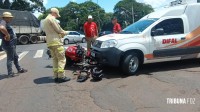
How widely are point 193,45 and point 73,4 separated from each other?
86.4 meters

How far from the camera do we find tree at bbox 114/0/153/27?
98.1 metres

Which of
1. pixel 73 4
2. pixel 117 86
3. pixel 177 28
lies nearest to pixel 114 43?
pixel 117 86

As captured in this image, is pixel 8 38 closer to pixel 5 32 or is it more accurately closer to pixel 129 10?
pixel 5 32

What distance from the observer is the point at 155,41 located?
8641 mm

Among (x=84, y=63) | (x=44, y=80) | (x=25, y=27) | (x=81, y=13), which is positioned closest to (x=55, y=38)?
(x=44, y=80)

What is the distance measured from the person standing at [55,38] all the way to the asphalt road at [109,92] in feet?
1.25

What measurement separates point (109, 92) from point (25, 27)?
87.6ft

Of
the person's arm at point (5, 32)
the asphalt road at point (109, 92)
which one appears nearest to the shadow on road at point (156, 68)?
the asphalt road at point (109, 92)

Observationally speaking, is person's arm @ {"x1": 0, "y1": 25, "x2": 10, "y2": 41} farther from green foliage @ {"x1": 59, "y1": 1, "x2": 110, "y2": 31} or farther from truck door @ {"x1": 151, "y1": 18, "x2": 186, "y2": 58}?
green foliage @ {"x1": 59, "y1": 1, "x2": 110, "y2": 31}

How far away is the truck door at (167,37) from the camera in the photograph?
28.4 ft

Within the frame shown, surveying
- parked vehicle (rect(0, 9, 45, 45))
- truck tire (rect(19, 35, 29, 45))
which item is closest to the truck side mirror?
parked vehicle (rect(0, 9, 45, 45))

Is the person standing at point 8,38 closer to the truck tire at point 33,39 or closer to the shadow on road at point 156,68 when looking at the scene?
the shadow on road at point 156,68

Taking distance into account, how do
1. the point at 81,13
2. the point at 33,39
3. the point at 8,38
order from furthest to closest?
the point at 81,13
the point at 33,39
the point at 8,38

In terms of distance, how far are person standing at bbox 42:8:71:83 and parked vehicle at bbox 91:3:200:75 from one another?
1214mm
